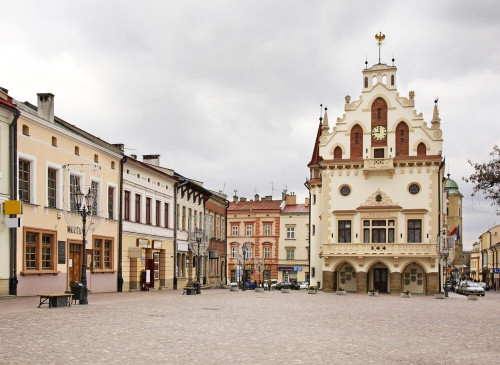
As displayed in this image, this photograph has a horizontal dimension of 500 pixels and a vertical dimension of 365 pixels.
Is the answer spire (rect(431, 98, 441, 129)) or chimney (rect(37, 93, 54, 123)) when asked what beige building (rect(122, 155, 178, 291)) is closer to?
chimney (rect(37, 93, 54, 123))

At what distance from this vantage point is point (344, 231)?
58.8m

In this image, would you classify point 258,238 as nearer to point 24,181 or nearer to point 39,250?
point 39,250

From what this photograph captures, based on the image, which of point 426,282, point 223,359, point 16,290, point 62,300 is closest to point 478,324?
point 223,359

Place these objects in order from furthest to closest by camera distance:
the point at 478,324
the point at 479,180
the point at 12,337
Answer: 1. the point at 479,180
2. the point at 478,324
3. the point at 12,337

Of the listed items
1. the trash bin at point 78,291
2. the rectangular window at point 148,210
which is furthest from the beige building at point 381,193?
the trash bin at point 78,291

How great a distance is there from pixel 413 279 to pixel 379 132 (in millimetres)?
12888

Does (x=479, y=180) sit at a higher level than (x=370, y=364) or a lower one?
higher

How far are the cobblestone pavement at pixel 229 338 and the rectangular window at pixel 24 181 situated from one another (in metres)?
7.44

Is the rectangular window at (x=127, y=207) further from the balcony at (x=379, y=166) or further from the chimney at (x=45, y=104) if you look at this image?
the balcony at (x=379, y=166)

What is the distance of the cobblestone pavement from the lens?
12031 mm

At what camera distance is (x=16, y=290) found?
27719 mm

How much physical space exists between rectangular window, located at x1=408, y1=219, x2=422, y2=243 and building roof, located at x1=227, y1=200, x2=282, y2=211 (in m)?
35.7

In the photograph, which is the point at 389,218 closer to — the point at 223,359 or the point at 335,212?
the point at 335,212

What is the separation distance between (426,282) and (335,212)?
956cm
